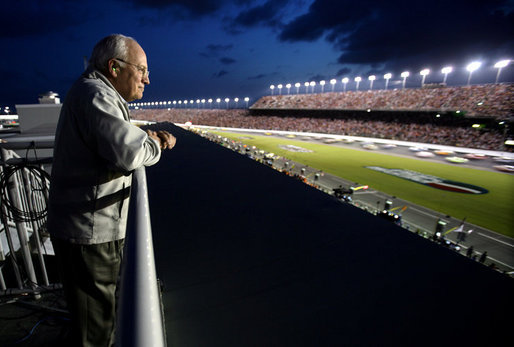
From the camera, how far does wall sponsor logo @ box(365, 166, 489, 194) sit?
22.9 metres

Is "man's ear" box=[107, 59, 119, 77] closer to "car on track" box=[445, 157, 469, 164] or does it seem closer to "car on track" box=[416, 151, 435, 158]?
"car on track" box=[445, 157, 469, 164]

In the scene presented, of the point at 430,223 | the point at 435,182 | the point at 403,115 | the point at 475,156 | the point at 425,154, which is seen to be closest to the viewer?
the point at 430,223

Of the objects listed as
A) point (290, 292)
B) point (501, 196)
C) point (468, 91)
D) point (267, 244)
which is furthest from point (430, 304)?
point (468, 91)

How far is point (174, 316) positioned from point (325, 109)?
60.5m

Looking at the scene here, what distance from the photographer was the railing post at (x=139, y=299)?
0.54 meters

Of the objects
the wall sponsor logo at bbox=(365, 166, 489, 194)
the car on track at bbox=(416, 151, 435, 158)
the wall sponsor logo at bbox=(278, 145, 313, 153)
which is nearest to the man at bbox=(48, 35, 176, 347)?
the wall sponsor logo at bbox=(365, 166, 489, 194)

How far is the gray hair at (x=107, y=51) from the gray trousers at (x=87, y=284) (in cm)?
115

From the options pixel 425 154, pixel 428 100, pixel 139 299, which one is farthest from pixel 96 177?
pixel 428 100

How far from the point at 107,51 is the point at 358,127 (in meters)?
53.7

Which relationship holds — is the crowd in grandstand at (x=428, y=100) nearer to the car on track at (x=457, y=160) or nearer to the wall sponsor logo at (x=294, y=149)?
the car on track at (x=457, y=160)

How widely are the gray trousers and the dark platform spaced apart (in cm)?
36

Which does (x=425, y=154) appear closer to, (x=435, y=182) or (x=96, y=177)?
(x=435, y=182)

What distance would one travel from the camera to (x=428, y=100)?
147 feet

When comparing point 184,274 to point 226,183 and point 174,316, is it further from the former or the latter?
point 226,183
